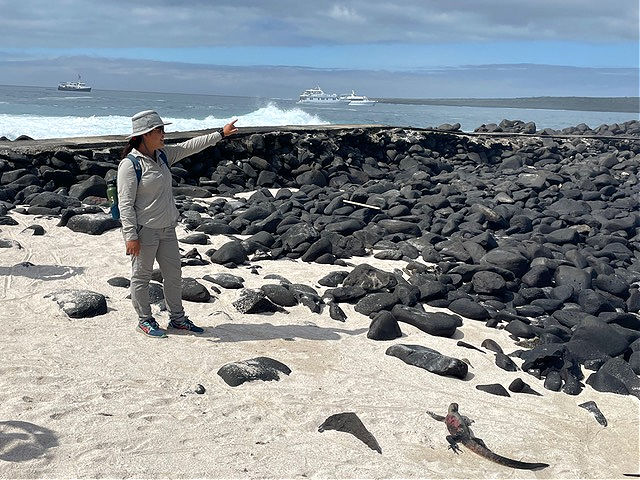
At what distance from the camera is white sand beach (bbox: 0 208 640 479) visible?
12.2 ft

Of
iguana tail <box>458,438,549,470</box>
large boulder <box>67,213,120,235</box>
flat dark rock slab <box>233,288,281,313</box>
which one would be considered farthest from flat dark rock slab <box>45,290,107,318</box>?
iguana tail <box>458,438,549,470</box>

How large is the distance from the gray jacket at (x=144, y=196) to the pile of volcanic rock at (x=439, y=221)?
2510 millimetres

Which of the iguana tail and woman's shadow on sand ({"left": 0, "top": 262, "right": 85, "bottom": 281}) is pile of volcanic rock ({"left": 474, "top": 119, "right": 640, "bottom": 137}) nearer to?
woman's shadow on sand ({"left": 0, "top": 262, "right": 85, "bottom": 281})

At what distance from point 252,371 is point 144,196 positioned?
1601mm

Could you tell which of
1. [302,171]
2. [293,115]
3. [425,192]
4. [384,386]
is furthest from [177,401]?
[293,115]

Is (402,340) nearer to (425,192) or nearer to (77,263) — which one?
(77,263)

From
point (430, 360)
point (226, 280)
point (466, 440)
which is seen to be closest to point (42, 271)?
point (226, 280)

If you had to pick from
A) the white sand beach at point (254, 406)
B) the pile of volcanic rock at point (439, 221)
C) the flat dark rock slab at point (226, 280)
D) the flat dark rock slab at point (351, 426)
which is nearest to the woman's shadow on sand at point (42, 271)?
the white sand beach at point (254, 406)

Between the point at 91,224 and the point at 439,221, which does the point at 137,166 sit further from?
the point at 439,221

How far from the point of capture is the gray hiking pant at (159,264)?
5.33m

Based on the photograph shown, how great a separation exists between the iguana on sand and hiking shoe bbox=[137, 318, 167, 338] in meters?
2.32

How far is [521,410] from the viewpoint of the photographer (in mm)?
4883

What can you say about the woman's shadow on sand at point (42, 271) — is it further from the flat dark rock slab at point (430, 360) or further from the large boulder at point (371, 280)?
the flat dark rock slab at point (430, 360)

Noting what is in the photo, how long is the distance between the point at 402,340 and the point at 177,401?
7.83ft
